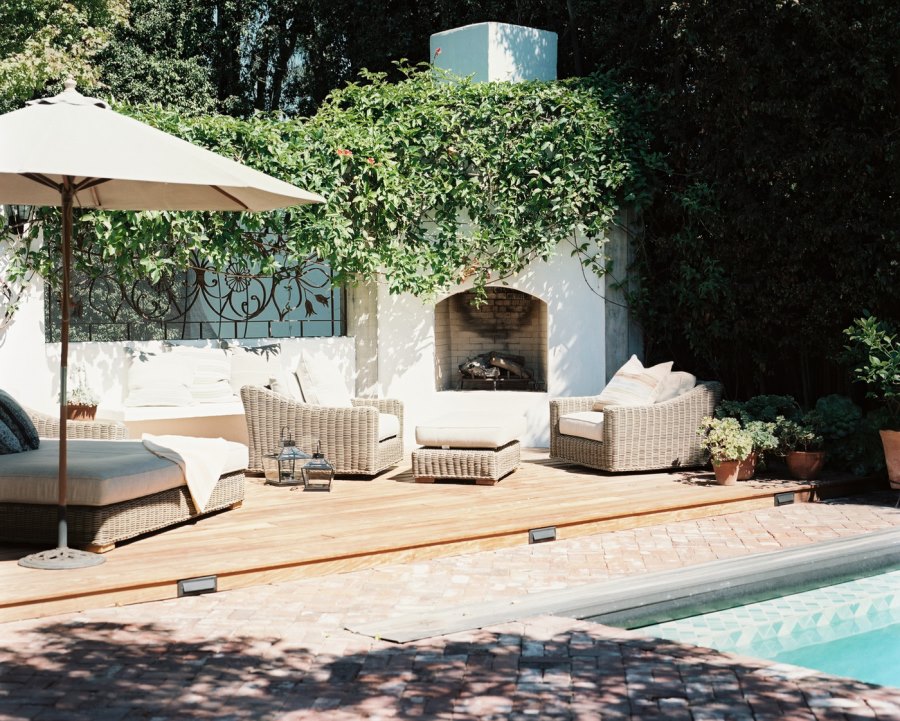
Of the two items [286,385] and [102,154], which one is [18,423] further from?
[286,385]

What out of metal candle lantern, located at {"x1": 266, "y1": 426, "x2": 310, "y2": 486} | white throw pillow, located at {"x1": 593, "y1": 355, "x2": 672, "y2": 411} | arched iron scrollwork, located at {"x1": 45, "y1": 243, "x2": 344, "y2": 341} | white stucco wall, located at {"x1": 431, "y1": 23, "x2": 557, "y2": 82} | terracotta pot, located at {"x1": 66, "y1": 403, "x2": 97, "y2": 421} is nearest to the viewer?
metal candle lantern, located at {"x1": 266, "y1": 426, "x2": 310, "y2": 486}

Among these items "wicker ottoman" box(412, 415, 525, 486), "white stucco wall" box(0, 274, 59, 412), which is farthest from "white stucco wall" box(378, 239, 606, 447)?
"white stucco wall" box(0, 274, 59, 412)

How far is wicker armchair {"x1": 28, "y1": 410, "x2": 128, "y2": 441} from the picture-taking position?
7105 mm

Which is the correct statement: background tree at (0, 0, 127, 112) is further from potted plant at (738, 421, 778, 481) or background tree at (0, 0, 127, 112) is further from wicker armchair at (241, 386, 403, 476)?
potted plant at (738, 421, 778, 481)

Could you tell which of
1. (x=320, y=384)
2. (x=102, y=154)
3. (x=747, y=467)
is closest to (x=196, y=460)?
(x=102, y=154)

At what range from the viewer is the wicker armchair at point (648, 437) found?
8211mm

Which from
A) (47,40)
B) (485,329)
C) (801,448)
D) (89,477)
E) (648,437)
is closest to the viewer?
(89,477)

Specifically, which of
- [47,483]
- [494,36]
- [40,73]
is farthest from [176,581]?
[40,73]

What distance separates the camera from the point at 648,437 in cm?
832

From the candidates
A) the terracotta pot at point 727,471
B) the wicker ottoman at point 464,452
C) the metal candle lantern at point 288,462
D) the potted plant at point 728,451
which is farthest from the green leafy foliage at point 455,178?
the terracotta pot at point 727,471

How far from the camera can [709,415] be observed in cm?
859

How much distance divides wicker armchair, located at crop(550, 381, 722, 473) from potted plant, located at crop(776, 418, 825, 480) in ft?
2.21

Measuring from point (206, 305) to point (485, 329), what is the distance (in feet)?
9.37

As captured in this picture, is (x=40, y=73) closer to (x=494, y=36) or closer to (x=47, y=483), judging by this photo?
(x=494, y=36)
